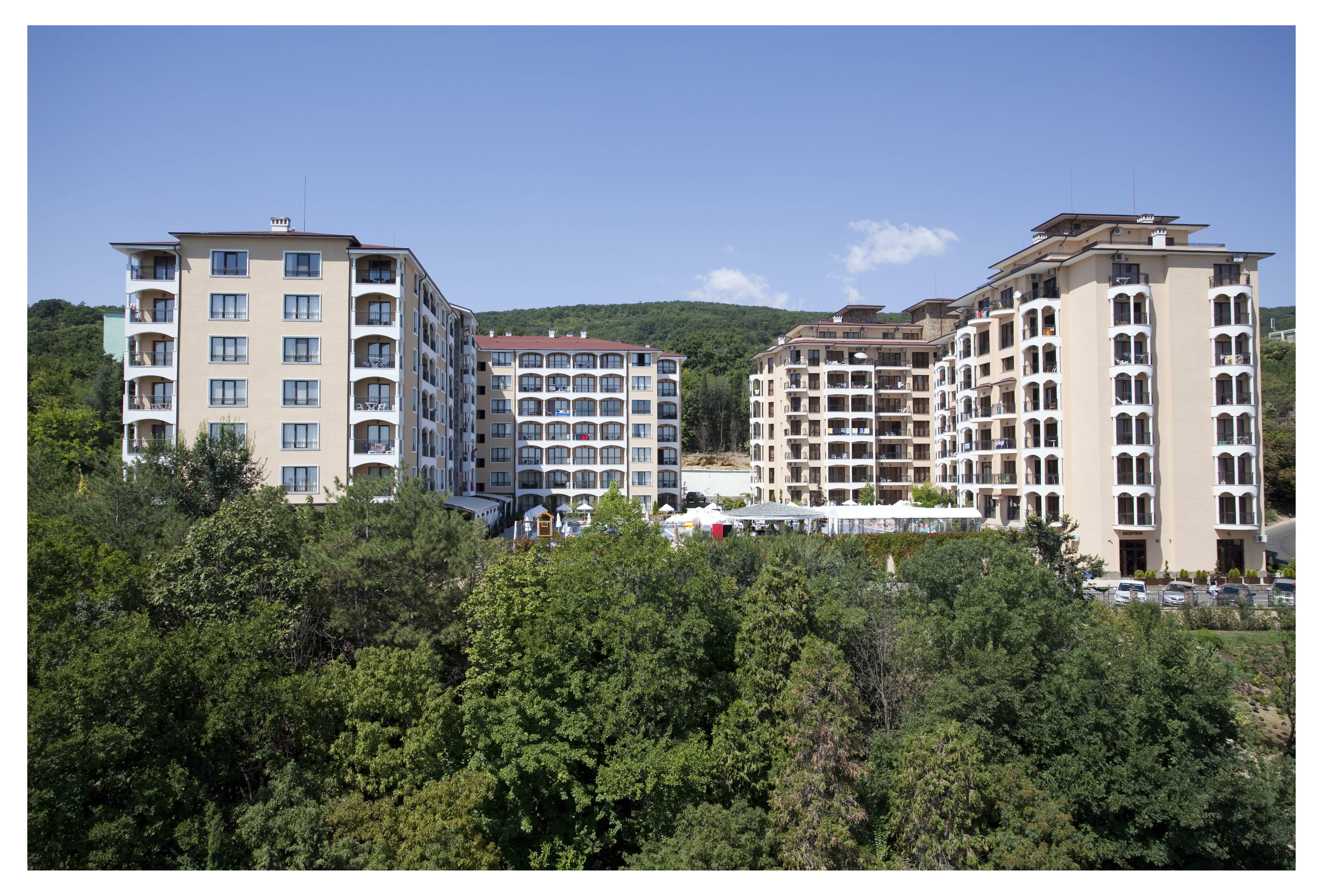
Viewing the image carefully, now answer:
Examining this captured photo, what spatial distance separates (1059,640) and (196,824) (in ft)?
80.4

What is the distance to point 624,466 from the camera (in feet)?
243

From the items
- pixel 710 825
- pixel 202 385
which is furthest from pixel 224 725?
pixel 202 385

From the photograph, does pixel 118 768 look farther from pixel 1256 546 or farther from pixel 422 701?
pixel 1256 546

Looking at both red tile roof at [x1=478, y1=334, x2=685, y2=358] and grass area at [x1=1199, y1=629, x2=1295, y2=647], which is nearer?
grass area at [x1=1199, y1=629, x2=1295, y2=647]

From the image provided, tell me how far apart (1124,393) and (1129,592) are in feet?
45.9

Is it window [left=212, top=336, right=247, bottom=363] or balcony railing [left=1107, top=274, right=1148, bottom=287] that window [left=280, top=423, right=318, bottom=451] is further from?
balcony railing [left=1107, top=274, right=1148, bottom=287]

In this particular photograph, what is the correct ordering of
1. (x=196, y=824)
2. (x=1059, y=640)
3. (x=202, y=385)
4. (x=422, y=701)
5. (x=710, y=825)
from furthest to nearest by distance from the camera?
1. (x=202, y=385)
2. (x=1059, y=640)
3. (x=422, y=701)
4. (x=710, y=825)
5. (x=196, y=824)

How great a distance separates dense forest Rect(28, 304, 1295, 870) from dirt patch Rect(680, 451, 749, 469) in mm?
77047

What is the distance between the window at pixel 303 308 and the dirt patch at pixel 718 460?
63.7 metres

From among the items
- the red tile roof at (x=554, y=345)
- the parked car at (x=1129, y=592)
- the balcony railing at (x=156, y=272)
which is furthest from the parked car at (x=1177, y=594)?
the balcony railing at (x=156, y=272)

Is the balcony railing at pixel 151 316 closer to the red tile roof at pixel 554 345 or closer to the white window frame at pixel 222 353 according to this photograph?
the white window frame at pixel 222 353

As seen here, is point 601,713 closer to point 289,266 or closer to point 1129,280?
point 289,266

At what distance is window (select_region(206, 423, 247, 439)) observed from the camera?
38375 millimetres

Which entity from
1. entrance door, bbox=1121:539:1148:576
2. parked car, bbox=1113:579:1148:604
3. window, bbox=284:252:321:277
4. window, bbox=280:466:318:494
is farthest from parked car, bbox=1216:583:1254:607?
window, bbox=284:252:321:277
